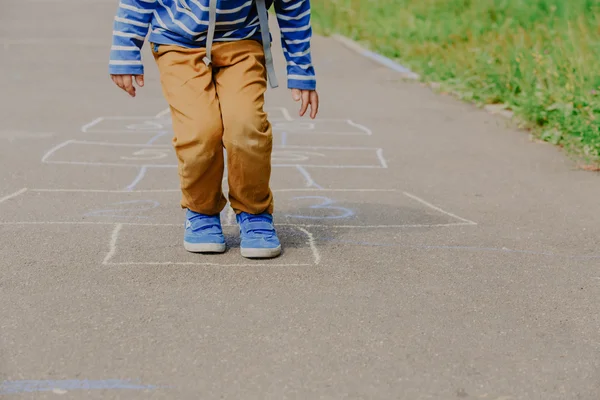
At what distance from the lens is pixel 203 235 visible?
4594 mm

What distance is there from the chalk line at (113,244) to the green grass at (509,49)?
11.9 feet

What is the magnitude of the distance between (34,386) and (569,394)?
160cm

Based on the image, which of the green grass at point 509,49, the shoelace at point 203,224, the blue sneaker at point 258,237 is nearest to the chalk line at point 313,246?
the blue sneaker at point 258,237

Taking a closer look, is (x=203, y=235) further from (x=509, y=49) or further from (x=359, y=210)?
(x=509, y=49)

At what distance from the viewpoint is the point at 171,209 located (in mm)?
5531

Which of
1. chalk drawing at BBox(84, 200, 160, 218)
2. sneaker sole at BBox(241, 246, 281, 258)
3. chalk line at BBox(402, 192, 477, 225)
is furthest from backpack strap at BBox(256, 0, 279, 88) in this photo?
chalk line at BBox(402, 192, 477, 225)

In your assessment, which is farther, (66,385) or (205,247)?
(205,247)

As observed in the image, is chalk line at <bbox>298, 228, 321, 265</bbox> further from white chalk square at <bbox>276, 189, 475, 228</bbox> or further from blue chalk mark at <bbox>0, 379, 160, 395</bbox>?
blue chalk mark at <bbox>0, 379, 160, 395</bbox>

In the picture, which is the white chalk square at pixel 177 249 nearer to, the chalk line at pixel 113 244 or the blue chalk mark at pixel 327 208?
the chalk line at pixel 113 244

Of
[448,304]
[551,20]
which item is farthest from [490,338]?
[551,20]

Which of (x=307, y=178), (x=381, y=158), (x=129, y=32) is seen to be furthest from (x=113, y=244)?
(x=381, y=158)

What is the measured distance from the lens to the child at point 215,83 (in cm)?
440

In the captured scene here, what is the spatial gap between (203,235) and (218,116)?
550 millimetres

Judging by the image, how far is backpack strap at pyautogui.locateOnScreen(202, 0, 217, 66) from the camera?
14.3 feet
